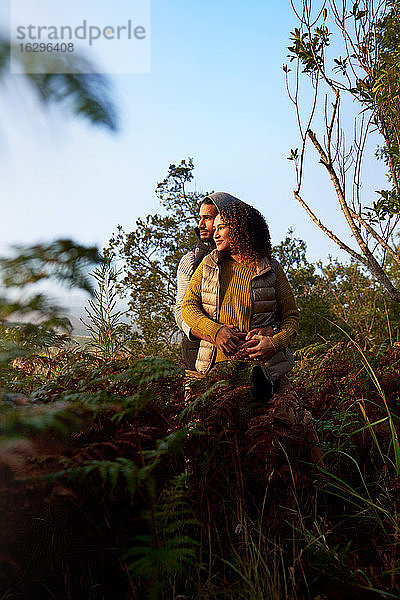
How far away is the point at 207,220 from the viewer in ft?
12.9

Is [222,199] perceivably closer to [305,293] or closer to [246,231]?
[246,231]

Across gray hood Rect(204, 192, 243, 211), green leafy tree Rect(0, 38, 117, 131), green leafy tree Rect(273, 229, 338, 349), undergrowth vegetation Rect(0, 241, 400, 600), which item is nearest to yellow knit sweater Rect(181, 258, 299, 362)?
gray hood Rect(204, 192, 243, 211)

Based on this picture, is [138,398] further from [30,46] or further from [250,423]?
[30,46]

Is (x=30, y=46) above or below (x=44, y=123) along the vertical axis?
above

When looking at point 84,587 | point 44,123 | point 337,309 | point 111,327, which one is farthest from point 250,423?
point 337,309

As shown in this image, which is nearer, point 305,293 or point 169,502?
point 169,502

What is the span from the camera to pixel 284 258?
11.8 meters

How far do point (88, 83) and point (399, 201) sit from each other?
4072 mm

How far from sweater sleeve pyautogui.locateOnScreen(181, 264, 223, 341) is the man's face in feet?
2.67

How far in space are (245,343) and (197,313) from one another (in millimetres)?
410

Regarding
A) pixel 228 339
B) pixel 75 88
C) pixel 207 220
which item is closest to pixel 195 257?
pixel 207 220

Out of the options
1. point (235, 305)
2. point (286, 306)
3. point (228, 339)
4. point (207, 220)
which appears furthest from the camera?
point (207, 220)

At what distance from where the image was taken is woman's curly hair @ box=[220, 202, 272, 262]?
3.18 meters

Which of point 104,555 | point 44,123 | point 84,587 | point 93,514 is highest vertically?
point 44,123
